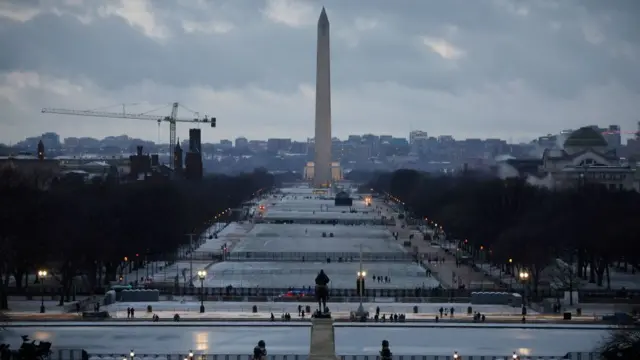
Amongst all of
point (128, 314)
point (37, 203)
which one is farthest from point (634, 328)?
point (37, 203)

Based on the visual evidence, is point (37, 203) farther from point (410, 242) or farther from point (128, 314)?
point (410, 242)

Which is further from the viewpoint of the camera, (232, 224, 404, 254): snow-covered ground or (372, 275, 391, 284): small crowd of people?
(232, 224, 404, 254): snow-covered ground

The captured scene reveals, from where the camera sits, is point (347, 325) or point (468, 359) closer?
point (468, 359)

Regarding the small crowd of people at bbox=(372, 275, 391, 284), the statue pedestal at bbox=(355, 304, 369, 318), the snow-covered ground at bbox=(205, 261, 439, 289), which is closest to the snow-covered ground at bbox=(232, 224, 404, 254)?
the snow-covered ground at bbox=(205, 261, 439, 289)

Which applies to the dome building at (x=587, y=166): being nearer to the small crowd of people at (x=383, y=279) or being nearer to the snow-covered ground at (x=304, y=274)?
the snow-covered ground at (x=304, y=274)

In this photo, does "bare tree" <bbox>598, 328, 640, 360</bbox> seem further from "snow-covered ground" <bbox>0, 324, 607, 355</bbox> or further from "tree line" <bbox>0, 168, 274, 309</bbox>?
"tree line" <bbox>0, 168, 274, 309</bbox>

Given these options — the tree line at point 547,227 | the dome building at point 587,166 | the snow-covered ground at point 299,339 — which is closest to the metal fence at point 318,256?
the tree line at point 547,227
